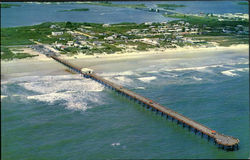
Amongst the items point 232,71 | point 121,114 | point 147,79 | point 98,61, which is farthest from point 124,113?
point 232,71

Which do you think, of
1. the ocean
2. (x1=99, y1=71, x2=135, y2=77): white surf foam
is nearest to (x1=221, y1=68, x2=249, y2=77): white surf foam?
the ocean

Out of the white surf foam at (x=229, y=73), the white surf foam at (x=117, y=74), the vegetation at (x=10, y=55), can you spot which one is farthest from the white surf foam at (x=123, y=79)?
the vegetation at (x=10, y=55)

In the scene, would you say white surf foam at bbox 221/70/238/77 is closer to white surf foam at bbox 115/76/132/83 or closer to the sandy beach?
the sandy beach

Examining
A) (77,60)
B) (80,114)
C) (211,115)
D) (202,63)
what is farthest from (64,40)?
(211,115)

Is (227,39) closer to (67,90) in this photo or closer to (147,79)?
(147,79)

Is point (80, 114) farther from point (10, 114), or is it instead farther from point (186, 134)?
point (186, 134)

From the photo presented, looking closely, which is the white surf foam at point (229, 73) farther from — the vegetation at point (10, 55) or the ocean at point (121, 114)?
the vegetation at point (10, 55)
